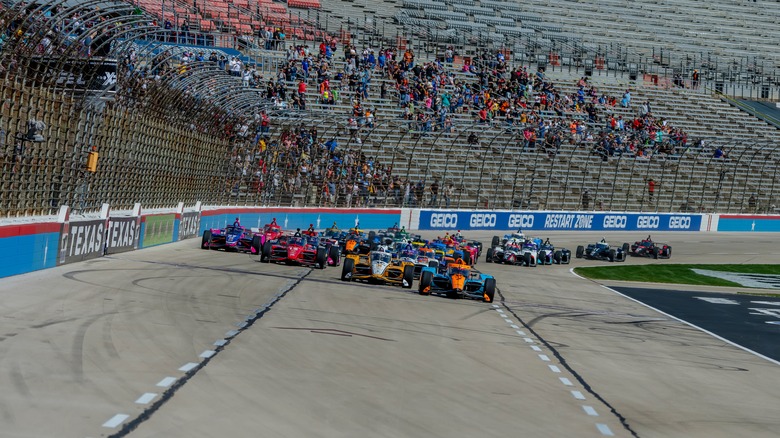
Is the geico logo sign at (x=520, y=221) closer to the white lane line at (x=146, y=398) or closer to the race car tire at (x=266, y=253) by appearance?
the race car tire at (x=266, y=253)

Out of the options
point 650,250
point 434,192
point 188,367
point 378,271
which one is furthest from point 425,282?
point 434,192

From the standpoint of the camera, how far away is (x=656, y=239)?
56.8 meters

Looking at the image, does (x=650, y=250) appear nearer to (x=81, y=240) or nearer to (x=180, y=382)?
(x=81, y=240)

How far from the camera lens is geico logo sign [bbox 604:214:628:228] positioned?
5788 centimetres

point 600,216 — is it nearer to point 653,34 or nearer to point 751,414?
point 653,34

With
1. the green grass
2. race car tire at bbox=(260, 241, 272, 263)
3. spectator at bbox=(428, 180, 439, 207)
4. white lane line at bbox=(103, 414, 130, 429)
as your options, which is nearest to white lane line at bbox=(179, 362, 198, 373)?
white lane line at bbox=(103, 414, 130, 429)

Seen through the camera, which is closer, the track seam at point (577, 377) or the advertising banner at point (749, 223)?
the track seam at point (577, 377)

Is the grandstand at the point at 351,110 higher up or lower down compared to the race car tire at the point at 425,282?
higher up

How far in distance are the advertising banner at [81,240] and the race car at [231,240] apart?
7.17 metres

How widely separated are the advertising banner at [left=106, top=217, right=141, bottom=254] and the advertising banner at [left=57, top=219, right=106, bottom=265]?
0.73 meters

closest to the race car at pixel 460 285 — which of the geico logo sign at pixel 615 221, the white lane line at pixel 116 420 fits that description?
the white lane line at pixel 116 420

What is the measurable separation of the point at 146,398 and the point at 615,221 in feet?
165

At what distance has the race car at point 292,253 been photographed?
29.7 m

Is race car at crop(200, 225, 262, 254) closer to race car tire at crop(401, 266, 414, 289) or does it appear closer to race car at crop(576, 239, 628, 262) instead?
race car tire at crop(401, 266, 414, 289)
